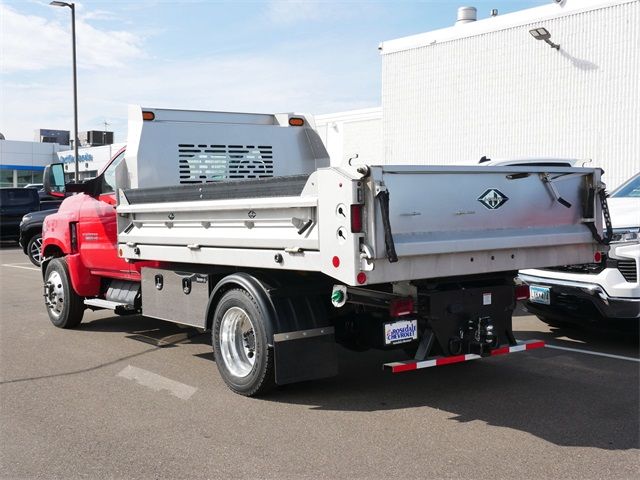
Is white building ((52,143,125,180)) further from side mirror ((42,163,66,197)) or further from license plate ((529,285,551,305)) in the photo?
license plate ((529,285,551,305))

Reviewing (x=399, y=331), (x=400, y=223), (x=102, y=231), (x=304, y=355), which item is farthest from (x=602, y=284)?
(x=102, y=231)

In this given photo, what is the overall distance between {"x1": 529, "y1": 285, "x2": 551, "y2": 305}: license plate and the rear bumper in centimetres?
4

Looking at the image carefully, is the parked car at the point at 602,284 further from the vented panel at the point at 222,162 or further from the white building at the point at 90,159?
the white building at the point at 90,159

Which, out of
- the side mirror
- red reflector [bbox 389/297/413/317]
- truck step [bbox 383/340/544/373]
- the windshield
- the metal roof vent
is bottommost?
truck step [bbox 383/340/544/373]

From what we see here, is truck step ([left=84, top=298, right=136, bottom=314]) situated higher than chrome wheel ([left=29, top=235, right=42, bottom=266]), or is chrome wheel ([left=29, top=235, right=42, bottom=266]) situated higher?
chrome wheel ([left=29, top=235, right=42, bottom=266])

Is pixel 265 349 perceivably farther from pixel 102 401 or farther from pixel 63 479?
pixel 63 479

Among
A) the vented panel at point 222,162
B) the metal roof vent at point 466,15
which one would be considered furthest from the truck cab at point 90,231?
the metal roof vent at point 466,15

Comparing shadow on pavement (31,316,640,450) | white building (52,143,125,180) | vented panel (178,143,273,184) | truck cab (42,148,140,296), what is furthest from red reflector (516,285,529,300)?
white building (52,143,125,180)

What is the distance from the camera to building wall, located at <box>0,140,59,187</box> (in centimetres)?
5347

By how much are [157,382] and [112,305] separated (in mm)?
2088

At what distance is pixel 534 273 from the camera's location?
7.68 m

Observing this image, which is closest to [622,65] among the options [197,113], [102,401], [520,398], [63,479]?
[197,113]

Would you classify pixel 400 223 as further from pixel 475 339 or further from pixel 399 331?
pixel 475 339

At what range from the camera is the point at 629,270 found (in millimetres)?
6898
